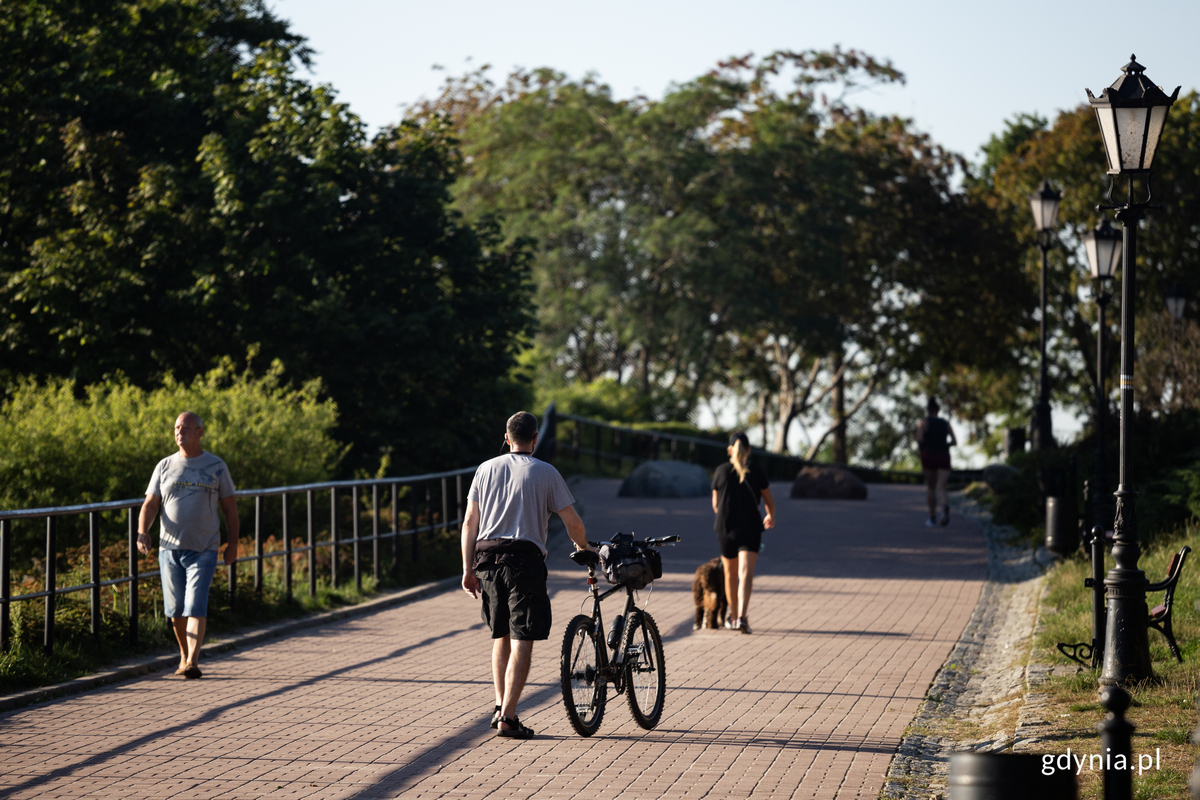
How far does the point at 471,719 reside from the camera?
7.79 m

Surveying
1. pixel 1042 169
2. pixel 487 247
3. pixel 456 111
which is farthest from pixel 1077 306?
pixel 487 247

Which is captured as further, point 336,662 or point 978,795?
point 336,662

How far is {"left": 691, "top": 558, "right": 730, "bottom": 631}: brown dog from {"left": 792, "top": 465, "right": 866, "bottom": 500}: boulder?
13647mm

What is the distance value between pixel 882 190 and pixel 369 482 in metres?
25.6

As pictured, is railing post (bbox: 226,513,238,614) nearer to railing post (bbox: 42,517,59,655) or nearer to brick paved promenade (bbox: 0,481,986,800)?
brick paved promenade (bbox: 0,481,986,800)

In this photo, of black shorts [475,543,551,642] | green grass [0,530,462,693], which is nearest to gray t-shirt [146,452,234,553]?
green grass [0,530,462,693]

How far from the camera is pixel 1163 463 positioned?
57.2ft

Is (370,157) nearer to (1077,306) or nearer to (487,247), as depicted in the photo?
(487,247)

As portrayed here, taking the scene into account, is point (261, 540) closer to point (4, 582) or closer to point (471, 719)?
point (4, 582)

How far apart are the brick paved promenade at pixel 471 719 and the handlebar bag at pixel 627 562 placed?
896mm

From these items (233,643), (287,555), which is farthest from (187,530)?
(287,555)

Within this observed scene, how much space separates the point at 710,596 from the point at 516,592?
4.71 m

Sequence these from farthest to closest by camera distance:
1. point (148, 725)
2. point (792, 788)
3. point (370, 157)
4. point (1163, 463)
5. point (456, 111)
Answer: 1. point (456, 111)
2. point (370, 157)
3. point (1163, 463)
4. point (148, 725)
5. point (792, 788)

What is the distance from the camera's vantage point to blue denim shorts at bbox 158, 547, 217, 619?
30.1ft
